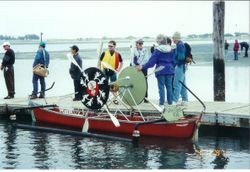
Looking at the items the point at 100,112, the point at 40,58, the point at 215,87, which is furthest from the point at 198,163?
the point at 40,58

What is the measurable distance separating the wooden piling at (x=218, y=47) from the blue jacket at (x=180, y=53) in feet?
5.93

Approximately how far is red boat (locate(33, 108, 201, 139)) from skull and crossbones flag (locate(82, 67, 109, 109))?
2.26 feet

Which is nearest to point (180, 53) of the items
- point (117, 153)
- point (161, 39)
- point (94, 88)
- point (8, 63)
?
point (161, 39)

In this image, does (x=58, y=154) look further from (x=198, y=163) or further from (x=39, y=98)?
(x=39, y=98)

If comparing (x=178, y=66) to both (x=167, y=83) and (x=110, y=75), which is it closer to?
(x=167, y=83)

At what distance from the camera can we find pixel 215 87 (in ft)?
52.0

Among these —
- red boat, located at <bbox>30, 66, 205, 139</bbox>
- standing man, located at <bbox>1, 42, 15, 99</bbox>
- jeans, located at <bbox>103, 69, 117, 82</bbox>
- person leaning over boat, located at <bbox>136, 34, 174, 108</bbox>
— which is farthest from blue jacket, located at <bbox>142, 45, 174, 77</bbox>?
standing man, located at <bbox>1, 42, 15, 99</bbox>

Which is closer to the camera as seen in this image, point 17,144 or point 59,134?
point 17,144

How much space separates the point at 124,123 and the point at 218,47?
4111 mm

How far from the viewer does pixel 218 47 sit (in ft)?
51.3

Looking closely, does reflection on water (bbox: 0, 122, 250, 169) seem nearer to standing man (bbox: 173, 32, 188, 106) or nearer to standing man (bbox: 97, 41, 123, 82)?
standing man (bbox: 173, 32, 188, 106)

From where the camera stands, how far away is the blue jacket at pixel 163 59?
12.9 m

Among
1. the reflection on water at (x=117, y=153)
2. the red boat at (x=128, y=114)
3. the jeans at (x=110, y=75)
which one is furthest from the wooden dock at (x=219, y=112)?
the jeans at (x=110, y=75)

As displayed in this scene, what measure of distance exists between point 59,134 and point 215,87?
4.82 metres
